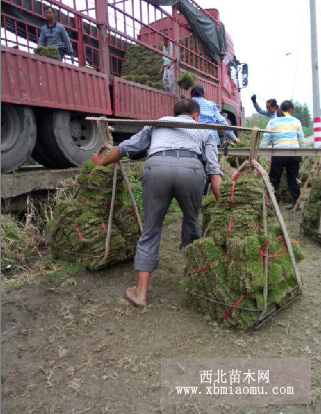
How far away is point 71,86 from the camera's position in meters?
5.10

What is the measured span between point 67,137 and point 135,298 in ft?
9.96

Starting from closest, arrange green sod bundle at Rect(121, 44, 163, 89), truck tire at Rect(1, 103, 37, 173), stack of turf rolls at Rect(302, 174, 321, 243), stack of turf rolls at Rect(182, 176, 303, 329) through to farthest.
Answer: stack of turf rolls at Rect(182, 176, 303, 329) → truck tire at Rect(1, 103, 37, 173) → stack of turf rolls at Rect(302, 174, 321, 243) → green sod bundle at Rect(121, 44, 163, 89)

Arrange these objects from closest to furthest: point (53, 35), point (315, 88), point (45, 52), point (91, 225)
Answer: point (91, 225), point (45, 52), point (53, 35), point (315, 88)

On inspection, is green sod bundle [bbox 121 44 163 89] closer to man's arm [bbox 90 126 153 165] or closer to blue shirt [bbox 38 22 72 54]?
blue shirt [bbox 38 22 72 54]

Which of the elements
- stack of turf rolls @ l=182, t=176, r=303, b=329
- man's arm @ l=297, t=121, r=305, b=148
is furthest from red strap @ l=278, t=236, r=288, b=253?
man's arm @ l=297, t=121, r=305, b=148

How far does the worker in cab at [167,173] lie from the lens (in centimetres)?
274

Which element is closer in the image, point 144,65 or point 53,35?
point 53,35

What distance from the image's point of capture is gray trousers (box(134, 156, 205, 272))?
8.95 feet

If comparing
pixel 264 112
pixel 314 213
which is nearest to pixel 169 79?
pixel 264 112

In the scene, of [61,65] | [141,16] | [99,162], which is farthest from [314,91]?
[99,162]

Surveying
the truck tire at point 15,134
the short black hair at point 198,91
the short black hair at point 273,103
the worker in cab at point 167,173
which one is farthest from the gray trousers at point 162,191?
the short black hair at point 273,103

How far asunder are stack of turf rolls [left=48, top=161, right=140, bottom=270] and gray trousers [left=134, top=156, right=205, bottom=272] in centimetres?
60

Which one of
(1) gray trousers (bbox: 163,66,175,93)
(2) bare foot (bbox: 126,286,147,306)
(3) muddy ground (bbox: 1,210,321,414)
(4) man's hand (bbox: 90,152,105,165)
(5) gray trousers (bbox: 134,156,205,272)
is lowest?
(3) muddy ground (bbox: 1,210,321,414)

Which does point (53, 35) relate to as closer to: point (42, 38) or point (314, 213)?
point (42, 38)
